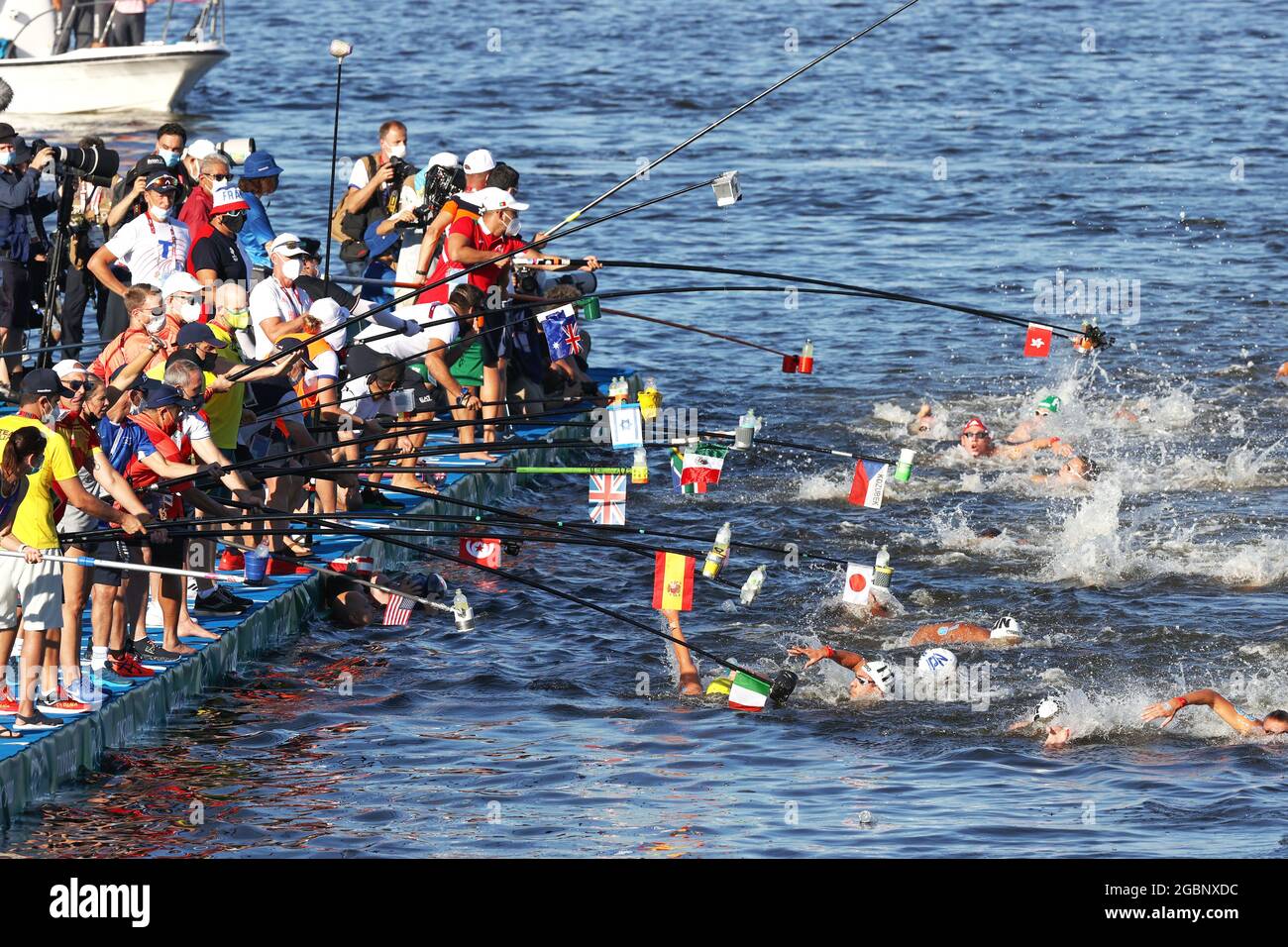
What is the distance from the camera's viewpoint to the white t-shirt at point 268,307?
12.9 meters

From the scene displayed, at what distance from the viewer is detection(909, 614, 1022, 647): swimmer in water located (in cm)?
1279

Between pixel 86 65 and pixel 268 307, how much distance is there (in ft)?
71.1

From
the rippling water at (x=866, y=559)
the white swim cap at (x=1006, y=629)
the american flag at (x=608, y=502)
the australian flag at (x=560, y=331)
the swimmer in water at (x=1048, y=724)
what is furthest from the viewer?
the australian flag at (x=560, y=331)

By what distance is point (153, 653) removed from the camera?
11.4m

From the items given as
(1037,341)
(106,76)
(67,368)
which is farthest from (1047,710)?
(106,76)

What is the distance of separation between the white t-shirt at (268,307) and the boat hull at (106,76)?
21.3 meters

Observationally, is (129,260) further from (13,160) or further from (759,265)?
(759,265)

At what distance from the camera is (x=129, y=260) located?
13.9 m

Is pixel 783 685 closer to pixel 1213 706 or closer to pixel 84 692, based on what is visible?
pixel 1213 706

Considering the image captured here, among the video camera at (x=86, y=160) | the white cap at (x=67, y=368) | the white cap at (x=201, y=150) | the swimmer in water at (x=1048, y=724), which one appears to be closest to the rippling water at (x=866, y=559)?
the swimmer in water at (x=1048, y=724)

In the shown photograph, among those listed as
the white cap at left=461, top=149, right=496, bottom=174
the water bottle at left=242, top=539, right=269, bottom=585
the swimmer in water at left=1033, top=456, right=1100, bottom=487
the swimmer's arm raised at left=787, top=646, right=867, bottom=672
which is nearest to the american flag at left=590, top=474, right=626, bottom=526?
the swimmer's arm raised at left=787, top=646, right=867, bottom=672

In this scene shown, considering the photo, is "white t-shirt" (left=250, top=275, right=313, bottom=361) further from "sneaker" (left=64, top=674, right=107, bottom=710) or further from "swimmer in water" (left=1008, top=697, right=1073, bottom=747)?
"swimmer in water" (left=1008, top=697, right=1073, bottom=747)

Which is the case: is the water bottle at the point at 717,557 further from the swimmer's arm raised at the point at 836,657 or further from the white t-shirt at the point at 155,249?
the white t-shirt at the point at 155,249

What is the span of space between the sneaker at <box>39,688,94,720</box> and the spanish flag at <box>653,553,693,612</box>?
2904mm
